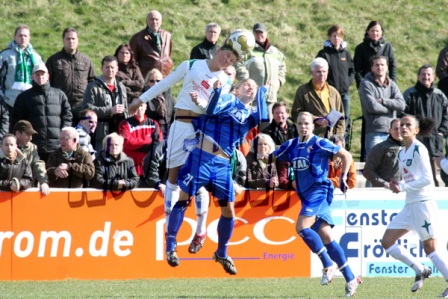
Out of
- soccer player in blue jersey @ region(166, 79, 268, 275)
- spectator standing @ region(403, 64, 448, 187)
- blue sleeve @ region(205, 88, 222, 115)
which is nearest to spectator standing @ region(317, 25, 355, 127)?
spectator standing @ region(403, 64, 448, 187)

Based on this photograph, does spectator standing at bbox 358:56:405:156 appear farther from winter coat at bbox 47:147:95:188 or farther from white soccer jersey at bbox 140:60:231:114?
white soccer jersey at bbox 140:60:231:114

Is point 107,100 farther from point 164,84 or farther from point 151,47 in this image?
point 164,84

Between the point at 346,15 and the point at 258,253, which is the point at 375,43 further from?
the point at 346,15

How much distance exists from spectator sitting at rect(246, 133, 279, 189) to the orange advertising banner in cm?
14

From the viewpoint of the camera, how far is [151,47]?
1822cm

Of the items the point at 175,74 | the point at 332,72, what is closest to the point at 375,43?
the point at 332,72

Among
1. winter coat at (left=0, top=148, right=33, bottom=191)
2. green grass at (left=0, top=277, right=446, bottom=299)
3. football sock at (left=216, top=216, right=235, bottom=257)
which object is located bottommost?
green grass at (left=0, top=277, right=446, bottom=299)

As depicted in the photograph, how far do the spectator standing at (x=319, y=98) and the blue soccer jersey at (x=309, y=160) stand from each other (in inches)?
138

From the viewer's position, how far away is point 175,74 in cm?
1269

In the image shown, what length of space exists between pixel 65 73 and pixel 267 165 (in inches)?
145

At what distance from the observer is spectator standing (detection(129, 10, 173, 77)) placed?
1817cm

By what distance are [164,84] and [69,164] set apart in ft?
9.86

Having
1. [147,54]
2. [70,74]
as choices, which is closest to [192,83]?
[70,74]

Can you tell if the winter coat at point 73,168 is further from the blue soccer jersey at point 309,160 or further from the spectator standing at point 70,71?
the blue soccer jersey at point 309,160
